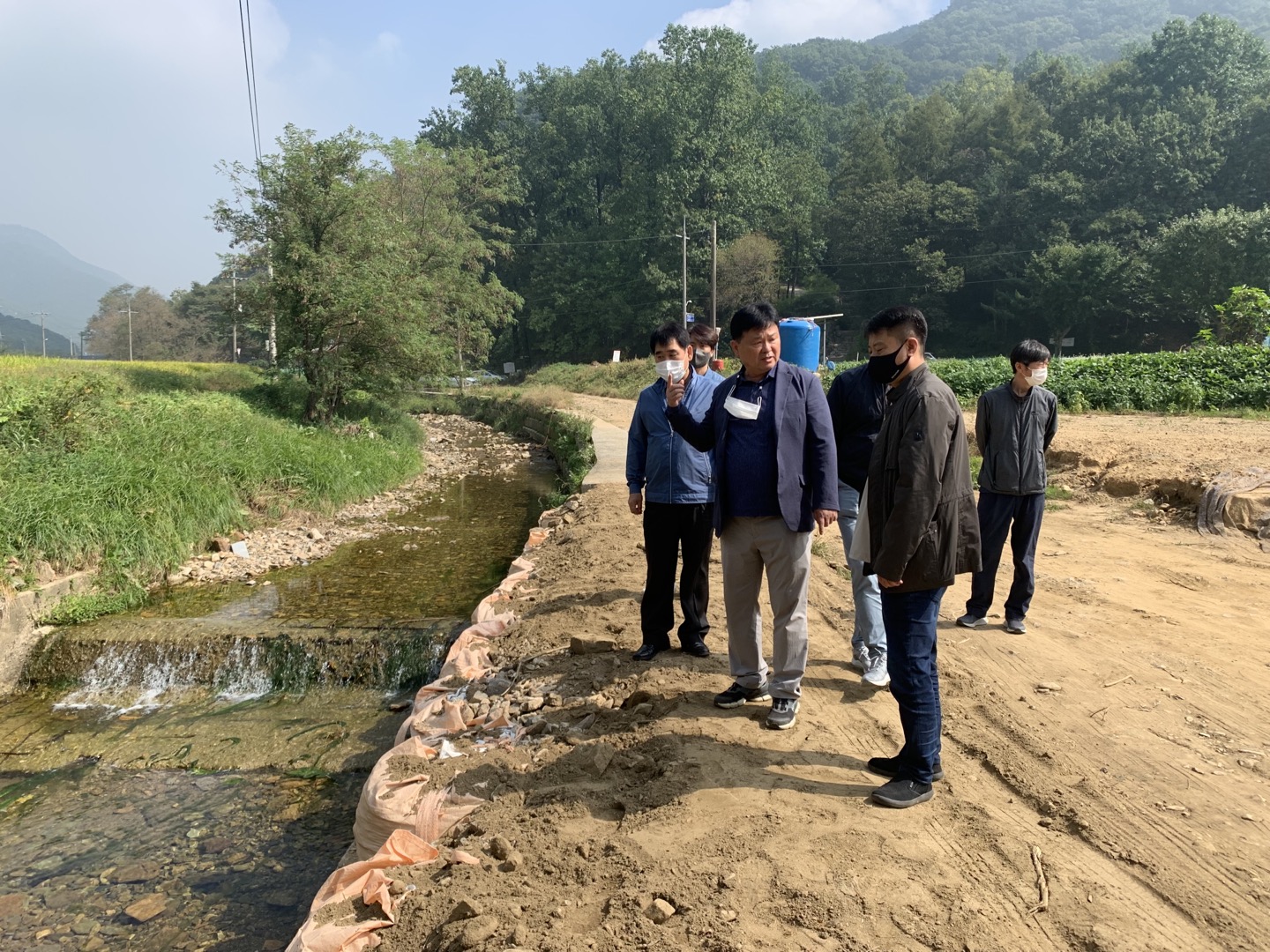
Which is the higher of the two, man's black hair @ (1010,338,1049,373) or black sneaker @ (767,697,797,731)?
man's black hair @ (1010,338,1049,373)

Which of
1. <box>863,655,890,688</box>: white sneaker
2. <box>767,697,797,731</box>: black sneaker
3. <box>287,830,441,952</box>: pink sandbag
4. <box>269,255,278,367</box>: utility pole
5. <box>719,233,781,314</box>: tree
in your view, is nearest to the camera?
<box>287,830,441,952</box>: pink sandbag

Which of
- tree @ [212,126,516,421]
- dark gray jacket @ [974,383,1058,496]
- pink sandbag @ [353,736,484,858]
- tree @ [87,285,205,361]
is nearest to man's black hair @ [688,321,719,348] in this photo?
dark gray jacket @ [974,383,1058,496]

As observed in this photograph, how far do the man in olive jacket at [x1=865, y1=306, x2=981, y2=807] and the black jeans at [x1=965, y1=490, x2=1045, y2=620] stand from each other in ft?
6.79

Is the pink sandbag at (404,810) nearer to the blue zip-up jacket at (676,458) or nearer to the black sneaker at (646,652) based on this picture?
the black sneaker at (646,652)

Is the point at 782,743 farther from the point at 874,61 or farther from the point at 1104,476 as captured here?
the point at 874,61

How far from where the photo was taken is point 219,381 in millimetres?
20094

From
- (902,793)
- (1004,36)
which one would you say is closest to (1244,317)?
(902,793)

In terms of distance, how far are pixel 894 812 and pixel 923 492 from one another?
115cm

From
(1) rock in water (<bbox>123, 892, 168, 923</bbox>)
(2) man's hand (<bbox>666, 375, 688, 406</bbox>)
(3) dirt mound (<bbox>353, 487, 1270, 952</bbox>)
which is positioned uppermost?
(2) man's hand (<bbox>666, 375, 688, 406</bbox>)

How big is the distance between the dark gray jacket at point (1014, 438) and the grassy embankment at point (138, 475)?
771 centimetres

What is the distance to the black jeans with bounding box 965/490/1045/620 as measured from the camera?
481cm

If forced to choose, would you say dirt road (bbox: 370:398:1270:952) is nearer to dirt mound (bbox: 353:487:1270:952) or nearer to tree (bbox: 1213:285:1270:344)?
dirt mound (bbox: 353:487:1270:952)

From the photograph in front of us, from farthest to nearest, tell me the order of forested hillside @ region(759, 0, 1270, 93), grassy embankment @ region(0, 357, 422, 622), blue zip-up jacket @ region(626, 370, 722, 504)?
forested hillside @ region(759, 0, 1270, 93)
grassy embankment @ region(0, 357, 422, 622)
blue zip-up jacket @ region(626, 370, 722, 504)

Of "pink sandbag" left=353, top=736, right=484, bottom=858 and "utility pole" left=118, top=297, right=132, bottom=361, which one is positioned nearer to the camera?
"pink sandbag" left=353, top=736, right=484, bottom=858
